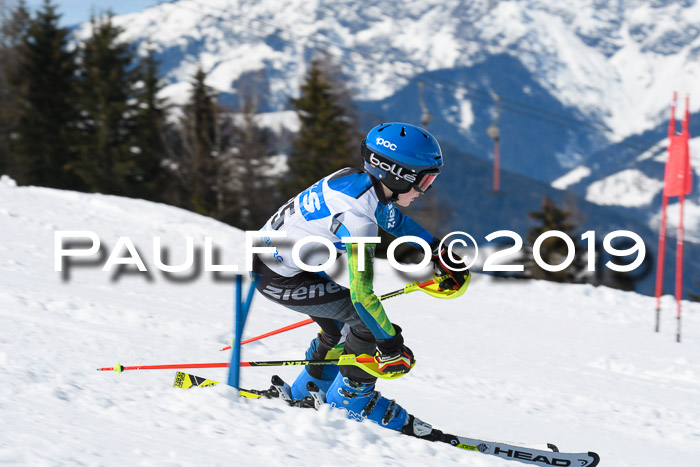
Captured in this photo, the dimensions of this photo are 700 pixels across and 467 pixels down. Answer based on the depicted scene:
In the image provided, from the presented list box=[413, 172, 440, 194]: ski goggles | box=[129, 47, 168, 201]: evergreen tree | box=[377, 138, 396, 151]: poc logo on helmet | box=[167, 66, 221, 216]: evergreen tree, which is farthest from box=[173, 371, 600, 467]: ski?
box=[129, 47, 168, 201]: evergreen tree

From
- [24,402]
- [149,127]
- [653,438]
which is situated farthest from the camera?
[149,127]

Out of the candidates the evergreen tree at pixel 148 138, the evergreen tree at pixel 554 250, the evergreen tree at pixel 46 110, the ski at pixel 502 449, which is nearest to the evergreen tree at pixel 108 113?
the evergreen tree at pixel 148 138

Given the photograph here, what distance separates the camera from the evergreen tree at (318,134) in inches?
1475

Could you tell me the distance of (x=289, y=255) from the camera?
145 inches

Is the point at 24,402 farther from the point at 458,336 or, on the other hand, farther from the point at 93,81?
the point at 93,81

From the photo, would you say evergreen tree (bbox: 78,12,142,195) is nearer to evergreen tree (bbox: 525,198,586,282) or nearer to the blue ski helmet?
evergreen tree (bbox: 525,198,586,282)

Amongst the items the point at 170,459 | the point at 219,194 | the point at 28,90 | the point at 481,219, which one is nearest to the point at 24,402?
the point at 170,459

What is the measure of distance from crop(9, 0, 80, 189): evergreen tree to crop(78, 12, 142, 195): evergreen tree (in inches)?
35.8

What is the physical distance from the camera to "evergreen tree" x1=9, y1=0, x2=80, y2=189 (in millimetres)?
37844

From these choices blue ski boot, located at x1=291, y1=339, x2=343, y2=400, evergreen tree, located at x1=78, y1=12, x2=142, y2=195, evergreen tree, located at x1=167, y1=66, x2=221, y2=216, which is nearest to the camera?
blue ski boot, located at x1=291, y1=339, x2=343, y2=400

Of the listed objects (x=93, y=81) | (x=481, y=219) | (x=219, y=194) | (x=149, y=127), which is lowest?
(x=481, y=219)

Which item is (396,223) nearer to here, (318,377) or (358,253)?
(358,253)

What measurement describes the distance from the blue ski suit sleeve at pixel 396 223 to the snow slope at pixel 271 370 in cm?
107

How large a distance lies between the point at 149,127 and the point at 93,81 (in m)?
3.92
